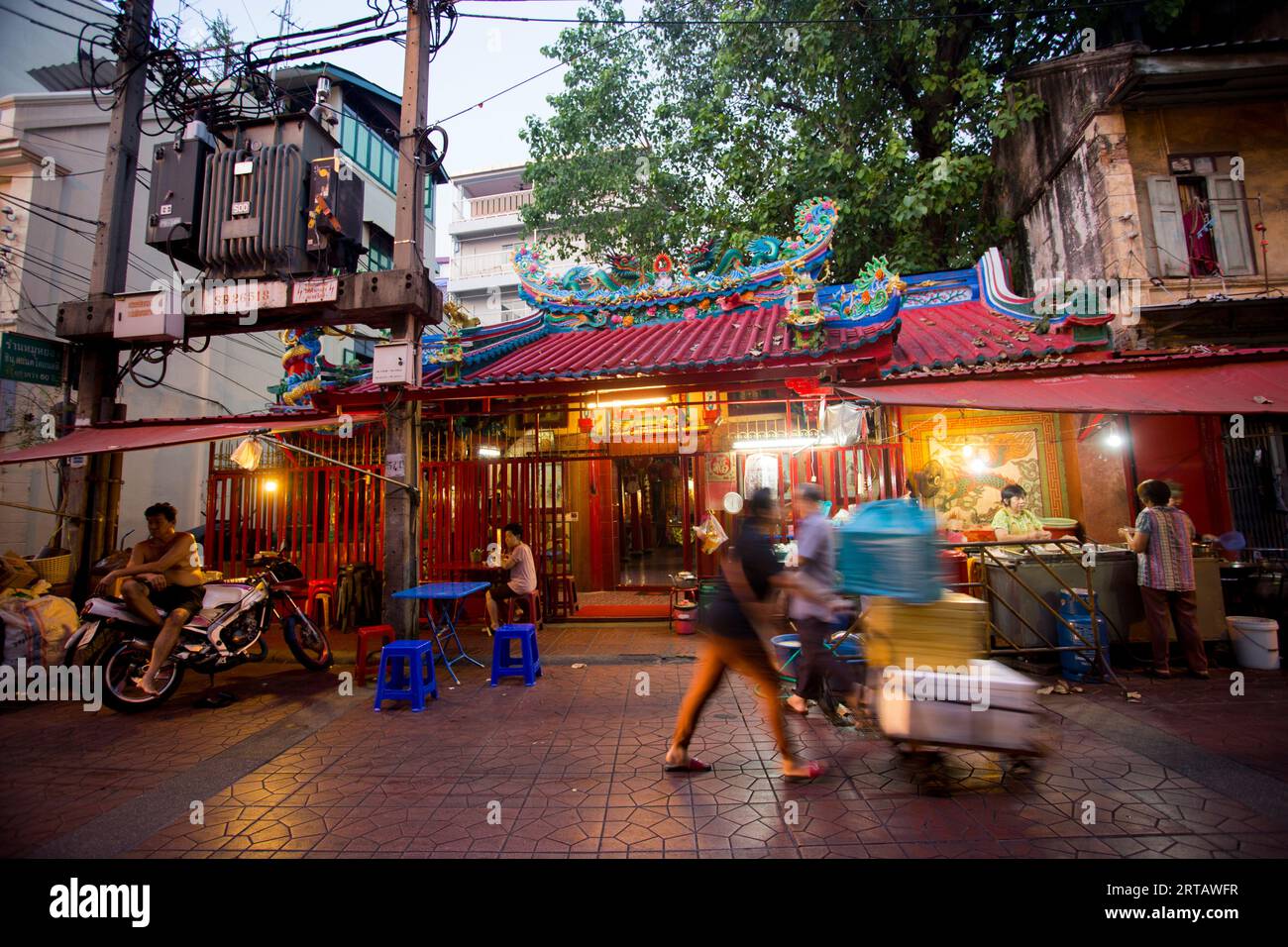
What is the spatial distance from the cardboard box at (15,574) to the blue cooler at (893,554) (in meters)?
8.63

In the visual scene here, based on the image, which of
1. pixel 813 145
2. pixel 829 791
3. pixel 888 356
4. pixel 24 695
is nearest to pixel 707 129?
pixel 813 145

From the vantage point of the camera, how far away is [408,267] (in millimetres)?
7527

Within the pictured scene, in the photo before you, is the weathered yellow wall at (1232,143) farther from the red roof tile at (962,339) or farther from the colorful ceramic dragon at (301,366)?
the colorful ceramic dragon at (301,366)

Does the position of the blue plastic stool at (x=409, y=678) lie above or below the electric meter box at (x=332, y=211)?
below

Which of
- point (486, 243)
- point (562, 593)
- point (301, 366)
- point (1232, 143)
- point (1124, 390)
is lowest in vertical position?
point (562, 593)

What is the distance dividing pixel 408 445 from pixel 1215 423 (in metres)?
11.0

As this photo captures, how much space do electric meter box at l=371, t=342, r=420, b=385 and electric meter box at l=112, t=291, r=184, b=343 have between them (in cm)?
326

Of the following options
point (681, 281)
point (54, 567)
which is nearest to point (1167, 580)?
point (681, 281)

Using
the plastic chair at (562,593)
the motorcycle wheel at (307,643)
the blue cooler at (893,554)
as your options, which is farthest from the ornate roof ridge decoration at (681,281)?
the blue cooler at (893,554)

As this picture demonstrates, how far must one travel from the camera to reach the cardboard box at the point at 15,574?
6457mm

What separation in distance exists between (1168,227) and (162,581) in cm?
1394

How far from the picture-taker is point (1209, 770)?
3.85 m

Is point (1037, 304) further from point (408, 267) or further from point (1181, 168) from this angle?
point (408, 267)

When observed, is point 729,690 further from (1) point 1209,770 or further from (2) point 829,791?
(1) point 1209,770
